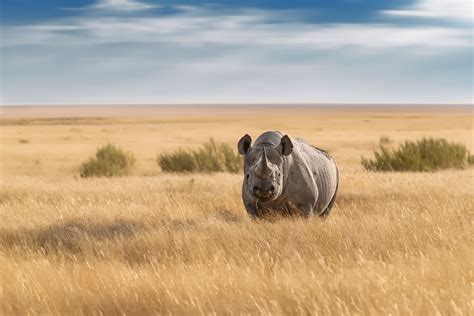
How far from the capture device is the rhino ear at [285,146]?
7.96 meters

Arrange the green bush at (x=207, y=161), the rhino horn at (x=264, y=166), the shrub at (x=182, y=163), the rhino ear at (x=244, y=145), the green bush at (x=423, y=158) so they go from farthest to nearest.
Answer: the shrub at (x=182, y=163), the green bush at (x=207, y=161), the green bush at (x=423, y=158), the rhino ear at (x=244, y=145), the rhino horn at (x=264, y=166)

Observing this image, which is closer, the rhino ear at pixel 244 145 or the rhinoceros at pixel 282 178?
the rhinoceros at pixel 282 178

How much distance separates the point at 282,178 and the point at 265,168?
1.74 feet

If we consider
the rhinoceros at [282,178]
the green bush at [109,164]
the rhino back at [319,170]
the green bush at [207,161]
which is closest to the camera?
the rhinoceros at [282,178]

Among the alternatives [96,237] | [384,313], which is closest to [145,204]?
[96,237]

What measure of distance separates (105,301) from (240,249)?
6.11ft

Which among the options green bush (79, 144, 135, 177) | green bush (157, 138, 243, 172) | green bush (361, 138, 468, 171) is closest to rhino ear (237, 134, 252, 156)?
green bush (361, 138, 468, 171)

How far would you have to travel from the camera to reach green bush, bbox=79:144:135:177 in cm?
2198

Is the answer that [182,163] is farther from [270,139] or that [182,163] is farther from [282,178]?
[282,178]

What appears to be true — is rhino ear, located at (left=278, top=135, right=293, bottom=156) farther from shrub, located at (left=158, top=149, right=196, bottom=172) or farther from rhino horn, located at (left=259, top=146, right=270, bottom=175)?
shrub, located at (left=158, top=149, right=196, bottom=172)

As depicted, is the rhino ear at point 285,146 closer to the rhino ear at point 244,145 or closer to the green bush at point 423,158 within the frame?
the rhino ear at point 244,145

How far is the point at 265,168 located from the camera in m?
7.40

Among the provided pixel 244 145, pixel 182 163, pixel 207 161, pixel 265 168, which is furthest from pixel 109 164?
pixel 265 168

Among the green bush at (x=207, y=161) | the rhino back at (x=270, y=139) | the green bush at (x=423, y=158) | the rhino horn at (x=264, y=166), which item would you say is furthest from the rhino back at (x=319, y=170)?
the green bush at (x=207, y=161)
